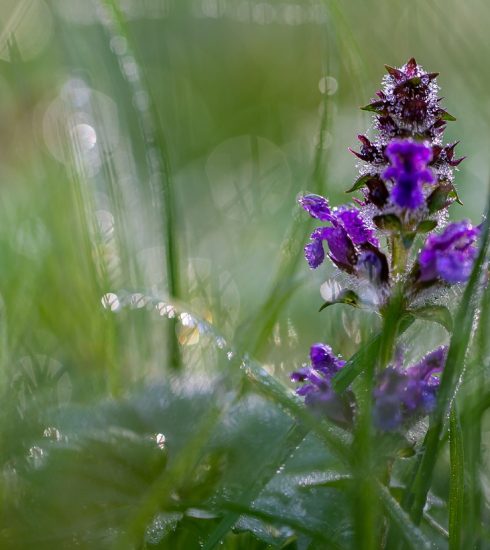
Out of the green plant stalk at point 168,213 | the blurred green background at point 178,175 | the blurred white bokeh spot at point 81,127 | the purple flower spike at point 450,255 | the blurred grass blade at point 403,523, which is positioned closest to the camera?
the blurred grass blade at point 403,523

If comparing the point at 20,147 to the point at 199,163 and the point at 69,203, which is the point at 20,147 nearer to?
the point at 199,163

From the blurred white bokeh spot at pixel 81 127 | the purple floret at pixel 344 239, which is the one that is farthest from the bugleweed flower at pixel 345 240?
the blurred white bokeh spot at pixel 81 127

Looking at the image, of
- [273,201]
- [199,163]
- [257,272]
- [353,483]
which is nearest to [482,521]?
[353,483]

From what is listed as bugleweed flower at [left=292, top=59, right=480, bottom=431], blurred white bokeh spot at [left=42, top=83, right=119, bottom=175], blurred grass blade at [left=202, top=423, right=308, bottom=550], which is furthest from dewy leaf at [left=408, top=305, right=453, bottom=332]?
blurred white bokeh spot at [left=42, top=83, right=119, bottom=175]

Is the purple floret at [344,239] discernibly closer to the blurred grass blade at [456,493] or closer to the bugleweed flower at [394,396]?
the bugleweed flower at [394,396]

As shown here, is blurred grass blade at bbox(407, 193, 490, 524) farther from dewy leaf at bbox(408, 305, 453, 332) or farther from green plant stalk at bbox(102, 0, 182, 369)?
green plant stalk at bbox(102, 0, 182, 369)

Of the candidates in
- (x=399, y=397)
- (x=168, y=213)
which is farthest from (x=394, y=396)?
(x=168, y=213)
